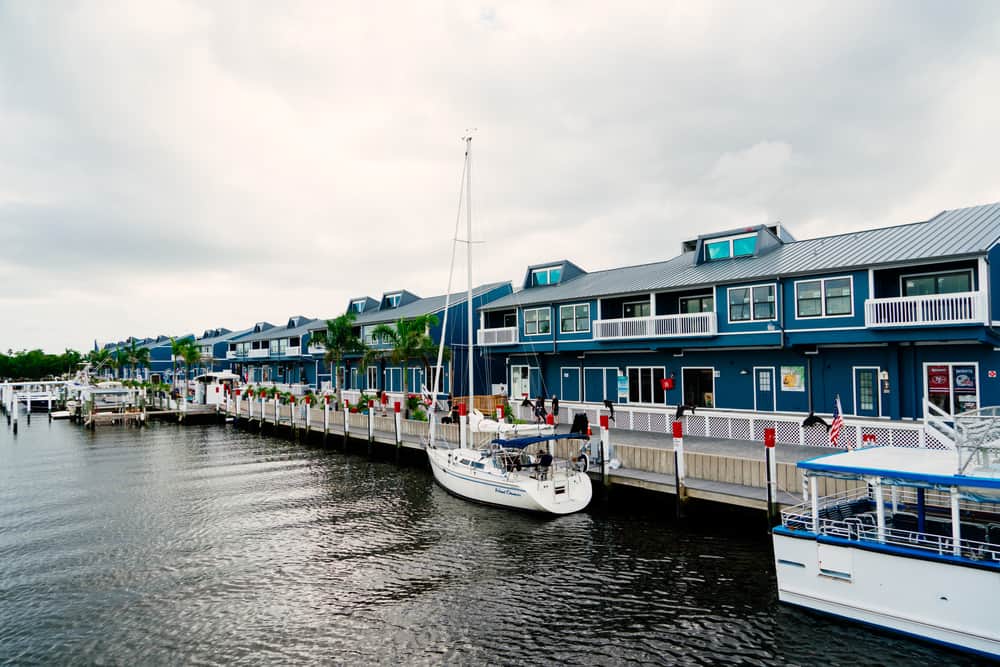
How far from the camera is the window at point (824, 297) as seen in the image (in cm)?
2483

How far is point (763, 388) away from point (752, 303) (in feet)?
14.2

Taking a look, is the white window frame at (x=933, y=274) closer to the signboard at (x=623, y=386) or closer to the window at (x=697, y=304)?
the window at (x=697, y=304)

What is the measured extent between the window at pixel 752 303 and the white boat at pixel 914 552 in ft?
45.6

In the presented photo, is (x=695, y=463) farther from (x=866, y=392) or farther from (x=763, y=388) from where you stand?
(x=866, y=392)

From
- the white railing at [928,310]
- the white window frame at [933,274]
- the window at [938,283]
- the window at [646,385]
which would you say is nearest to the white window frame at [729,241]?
the window at [646,385]

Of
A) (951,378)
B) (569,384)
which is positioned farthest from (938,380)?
(569,384)

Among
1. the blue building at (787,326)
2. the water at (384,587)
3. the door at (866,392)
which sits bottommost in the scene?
the water at (384,587)

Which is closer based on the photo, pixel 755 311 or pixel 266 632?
pixel 266 632

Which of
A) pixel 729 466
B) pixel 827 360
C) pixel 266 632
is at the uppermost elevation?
pixel 827 360

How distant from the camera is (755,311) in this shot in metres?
27.9

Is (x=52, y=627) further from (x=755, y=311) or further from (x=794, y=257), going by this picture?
(x=794, y=257)

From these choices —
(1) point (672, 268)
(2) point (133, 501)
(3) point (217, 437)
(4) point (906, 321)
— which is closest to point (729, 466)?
(4) point (906, 321)

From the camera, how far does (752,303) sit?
2798 centimetres

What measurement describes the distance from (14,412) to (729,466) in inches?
2758
